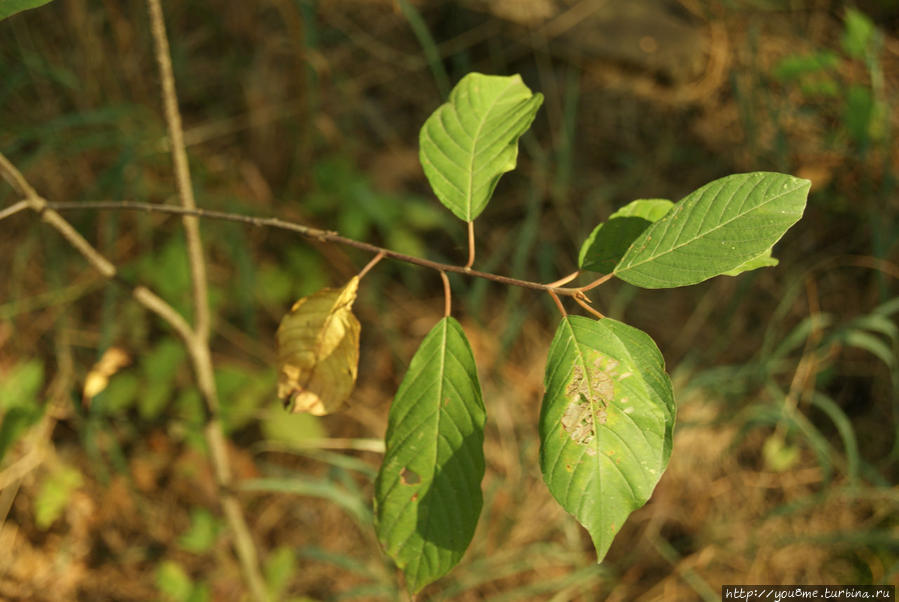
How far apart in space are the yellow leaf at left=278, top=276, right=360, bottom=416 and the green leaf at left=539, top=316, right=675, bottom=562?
0.25 meters

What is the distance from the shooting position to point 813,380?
1911mm

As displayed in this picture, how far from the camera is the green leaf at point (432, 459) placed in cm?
65

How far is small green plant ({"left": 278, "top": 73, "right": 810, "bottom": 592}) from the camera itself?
23.7 inches

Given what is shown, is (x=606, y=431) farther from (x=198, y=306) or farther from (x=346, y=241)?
(x=198, y=306)

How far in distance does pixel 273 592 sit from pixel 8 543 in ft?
2.51

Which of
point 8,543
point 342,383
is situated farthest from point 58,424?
point 342,383

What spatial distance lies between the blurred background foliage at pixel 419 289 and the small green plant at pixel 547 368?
2.29 feet

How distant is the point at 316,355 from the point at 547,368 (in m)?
0.27

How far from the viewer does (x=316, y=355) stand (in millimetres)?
709

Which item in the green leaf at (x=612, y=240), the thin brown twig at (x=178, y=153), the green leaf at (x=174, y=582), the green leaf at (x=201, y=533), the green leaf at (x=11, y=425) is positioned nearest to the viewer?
the green leaf at (x=612, y=240)

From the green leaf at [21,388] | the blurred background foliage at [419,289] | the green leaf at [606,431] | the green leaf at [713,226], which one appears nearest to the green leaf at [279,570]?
the blurred background foliage at [419,289]

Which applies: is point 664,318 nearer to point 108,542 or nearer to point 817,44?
point 817,44

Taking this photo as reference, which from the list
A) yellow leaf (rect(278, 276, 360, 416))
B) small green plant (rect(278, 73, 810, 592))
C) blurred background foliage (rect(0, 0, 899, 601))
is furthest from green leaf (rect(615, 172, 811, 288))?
blurred background foliage (rect(0, 0, 899, 601))

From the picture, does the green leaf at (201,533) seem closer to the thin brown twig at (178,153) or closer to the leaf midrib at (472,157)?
the thin brown twig at (178,153)
